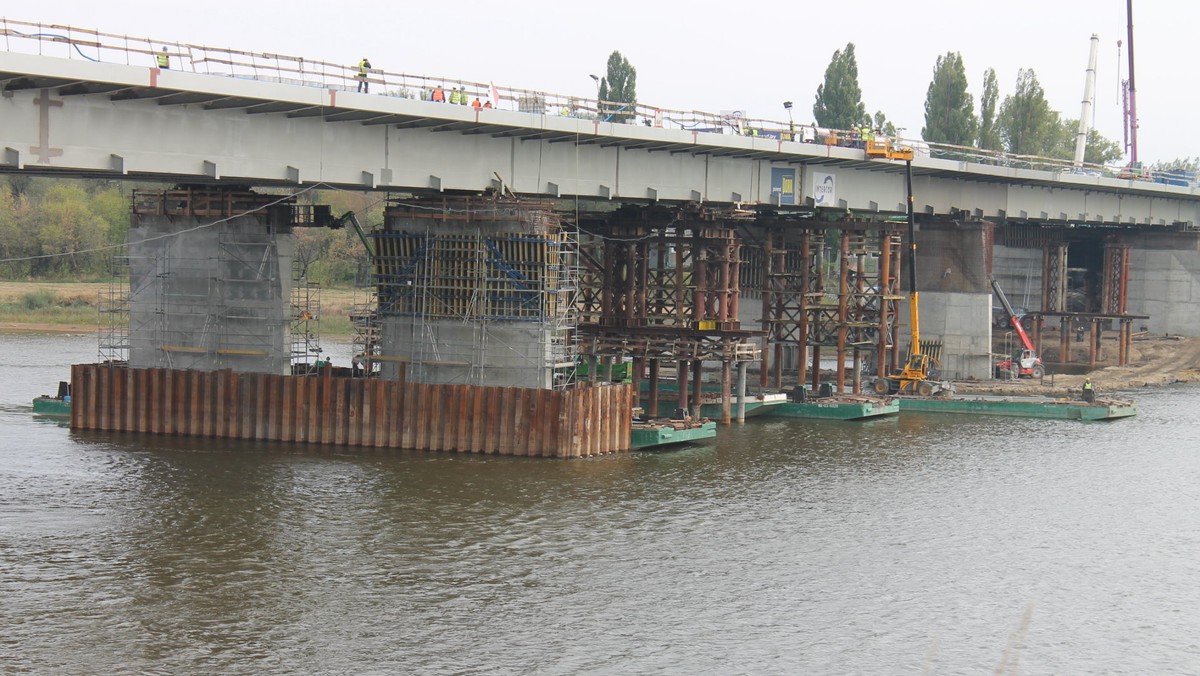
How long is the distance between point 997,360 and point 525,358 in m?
47.2

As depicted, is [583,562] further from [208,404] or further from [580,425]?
[208,404]

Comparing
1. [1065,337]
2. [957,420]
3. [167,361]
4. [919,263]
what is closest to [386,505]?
[167,361]

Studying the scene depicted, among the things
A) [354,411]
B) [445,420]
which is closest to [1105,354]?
[445,420]

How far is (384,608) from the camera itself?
2997 centimetres

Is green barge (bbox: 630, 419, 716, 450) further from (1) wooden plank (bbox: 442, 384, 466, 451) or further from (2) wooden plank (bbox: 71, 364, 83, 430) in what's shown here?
(2) wooden plank (bbox: 71, 364, 83, 430)

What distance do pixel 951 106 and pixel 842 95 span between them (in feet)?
36.7

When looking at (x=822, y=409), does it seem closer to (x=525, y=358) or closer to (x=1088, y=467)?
(x=1088, y=467)

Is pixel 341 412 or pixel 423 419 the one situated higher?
pixel 341 412

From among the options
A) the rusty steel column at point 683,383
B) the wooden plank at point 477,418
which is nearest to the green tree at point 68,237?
the rusty steel column at point 683,383

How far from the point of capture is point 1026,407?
66500 mm

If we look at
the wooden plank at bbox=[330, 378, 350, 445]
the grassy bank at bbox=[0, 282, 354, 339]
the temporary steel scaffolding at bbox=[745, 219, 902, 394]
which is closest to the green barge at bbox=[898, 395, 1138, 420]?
the temporary steel scaffolding at bbox=[745, 219, 902, 394]

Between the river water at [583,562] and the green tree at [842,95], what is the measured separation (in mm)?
64614

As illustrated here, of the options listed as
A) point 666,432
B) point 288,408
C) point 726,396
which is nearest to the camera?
point 288,408

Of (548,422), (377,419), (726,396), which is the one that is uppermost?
(726,396)
